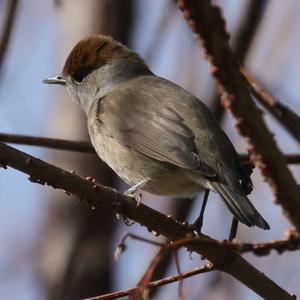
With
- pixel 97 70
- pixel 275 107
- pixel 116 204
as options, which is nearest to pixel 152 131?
pixel 97 70

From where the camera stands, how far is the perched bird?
3668 mm

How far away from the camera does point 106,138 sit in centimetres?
446

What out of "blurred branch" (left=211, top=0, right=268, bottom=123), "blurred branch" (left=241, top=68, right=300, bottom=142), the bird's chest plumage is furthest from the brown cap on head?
"blurred branch" (left=241, top=68, right=300, bottom=142)

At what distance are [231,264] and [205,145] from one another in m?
1.59

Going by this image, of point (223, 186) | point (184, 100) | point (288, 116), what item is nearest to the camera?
point (288, 116)

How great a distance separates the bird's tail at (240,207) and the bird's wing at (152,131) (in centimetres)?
13

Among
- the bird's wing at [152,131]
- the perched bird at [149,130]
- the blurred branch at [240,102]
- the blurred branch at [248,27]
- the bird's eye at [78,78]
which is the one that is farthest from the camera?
the bird's eye at [78,78]

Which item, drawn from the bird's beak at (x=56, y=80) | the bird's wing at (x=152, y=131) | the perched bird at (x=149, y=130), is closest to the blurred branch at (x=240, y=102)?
the perched bird at (x=149, y=130)

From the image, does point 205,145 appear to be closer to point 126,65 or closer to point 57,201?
point 126,65

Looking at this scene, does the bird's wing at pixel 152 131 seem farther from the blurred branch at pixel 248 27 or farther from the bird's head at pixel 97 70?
the blurred branch at pixel 248 27

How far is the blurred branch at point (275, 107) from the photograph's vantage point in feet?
4.73

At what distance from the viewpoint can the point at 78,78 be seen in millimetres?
5391

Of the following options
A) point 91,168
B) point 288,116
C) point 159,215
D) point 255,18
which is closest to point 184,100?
point 255,18

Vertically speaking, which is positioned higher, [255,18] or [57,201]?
[255,18]
